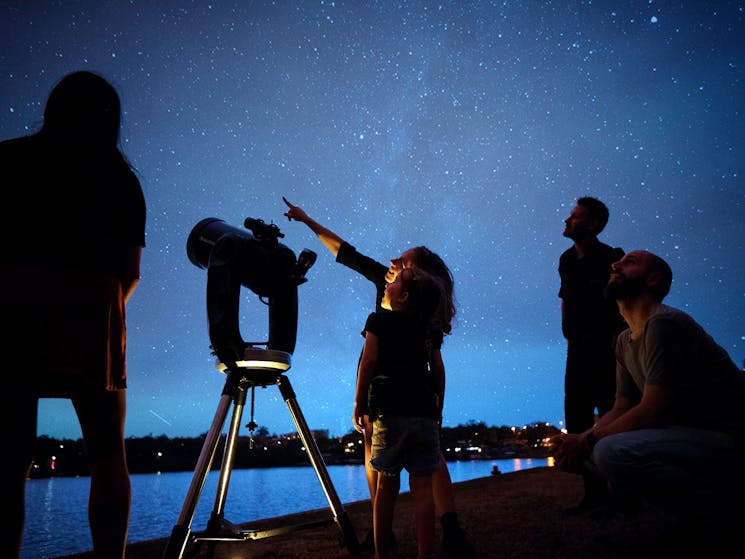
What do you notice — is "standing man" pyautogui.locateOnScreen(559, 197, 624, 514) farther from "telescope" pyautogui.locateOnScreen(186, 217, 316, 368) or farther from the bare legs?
the bare legs

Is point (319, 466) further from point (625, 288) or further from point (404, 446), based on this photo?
point (625, 288)

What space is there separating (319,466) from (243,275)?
3.74ft

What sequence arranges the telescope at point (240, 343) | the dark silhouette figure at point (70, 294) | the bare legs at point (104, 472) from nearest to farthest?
the dark silhouette figure at point (70, 294), the bare legs at point (104, 472), the telescope at point (240, 343)

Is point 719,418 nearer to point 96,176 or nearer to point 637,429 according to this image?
A: point 637,429

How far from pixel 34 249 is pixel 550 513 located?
364 centimetres

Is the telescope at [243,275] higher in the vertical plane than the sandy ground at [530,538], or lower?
higher

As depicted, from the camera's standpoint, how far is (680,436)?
6.37 feet

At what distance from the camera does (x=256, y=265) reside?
8.99 ft

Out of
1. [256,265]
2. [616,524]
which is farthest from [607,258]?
[256,265]

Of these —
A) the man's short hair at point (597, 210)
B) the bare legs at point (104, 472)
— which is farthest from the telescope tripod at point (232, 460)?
the man's short hair at point (597, 210)

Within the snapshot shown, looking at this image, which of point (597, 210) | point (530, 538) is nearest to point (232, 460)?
point (530, 538)

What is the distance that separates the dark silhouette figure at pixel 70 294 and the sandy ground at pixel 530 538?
34.0 inches

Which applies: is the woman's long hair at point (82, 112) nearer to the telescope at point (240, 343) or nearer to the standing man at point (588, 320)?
the telescope at point (240, 343)

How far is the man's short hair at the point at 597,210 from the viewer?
3943mm
